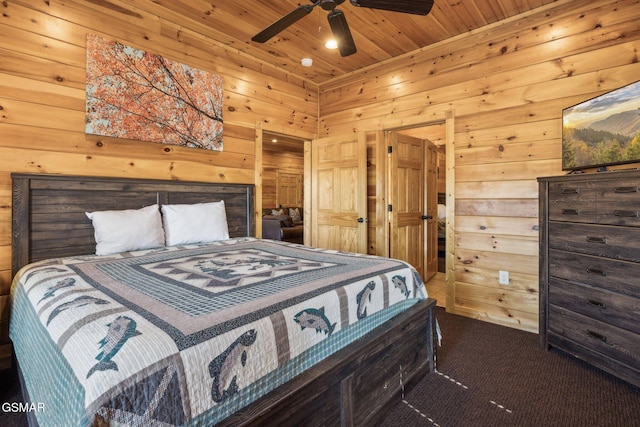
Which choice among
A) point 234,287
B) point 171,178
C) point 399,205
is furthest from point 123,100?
point 399,205

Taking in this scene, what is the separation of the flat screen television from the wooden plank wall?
228mm

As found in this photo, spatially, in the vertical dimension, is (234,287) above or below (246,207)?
below

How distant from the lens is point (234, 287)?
138cm

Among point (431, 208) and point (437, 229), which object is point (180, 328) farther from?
point (437, 229)

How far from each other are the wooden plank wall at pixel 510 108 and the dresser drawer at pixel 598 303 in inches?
22.0

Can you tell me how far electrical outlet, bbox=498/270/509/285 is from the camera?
2895 mm

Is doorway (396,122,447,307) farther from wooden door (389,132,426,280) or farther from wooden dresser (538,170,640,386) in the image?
wooden dresser (538,170,640,386)

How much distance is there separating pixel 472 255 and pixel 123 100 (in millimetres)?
3410

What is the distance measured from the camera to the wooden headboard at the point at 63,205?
214 centimetres

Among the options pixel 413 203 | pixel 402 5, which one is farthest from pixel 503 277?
pixel 402 5

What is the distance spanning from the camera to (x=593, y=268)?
201 centimetres

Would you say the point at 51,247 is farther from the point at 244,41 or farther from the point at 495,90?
the point at 495,90

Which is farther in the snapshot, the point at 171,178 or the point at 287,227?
the point at 287,227

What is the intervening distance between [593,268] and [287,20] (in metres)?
2.57
